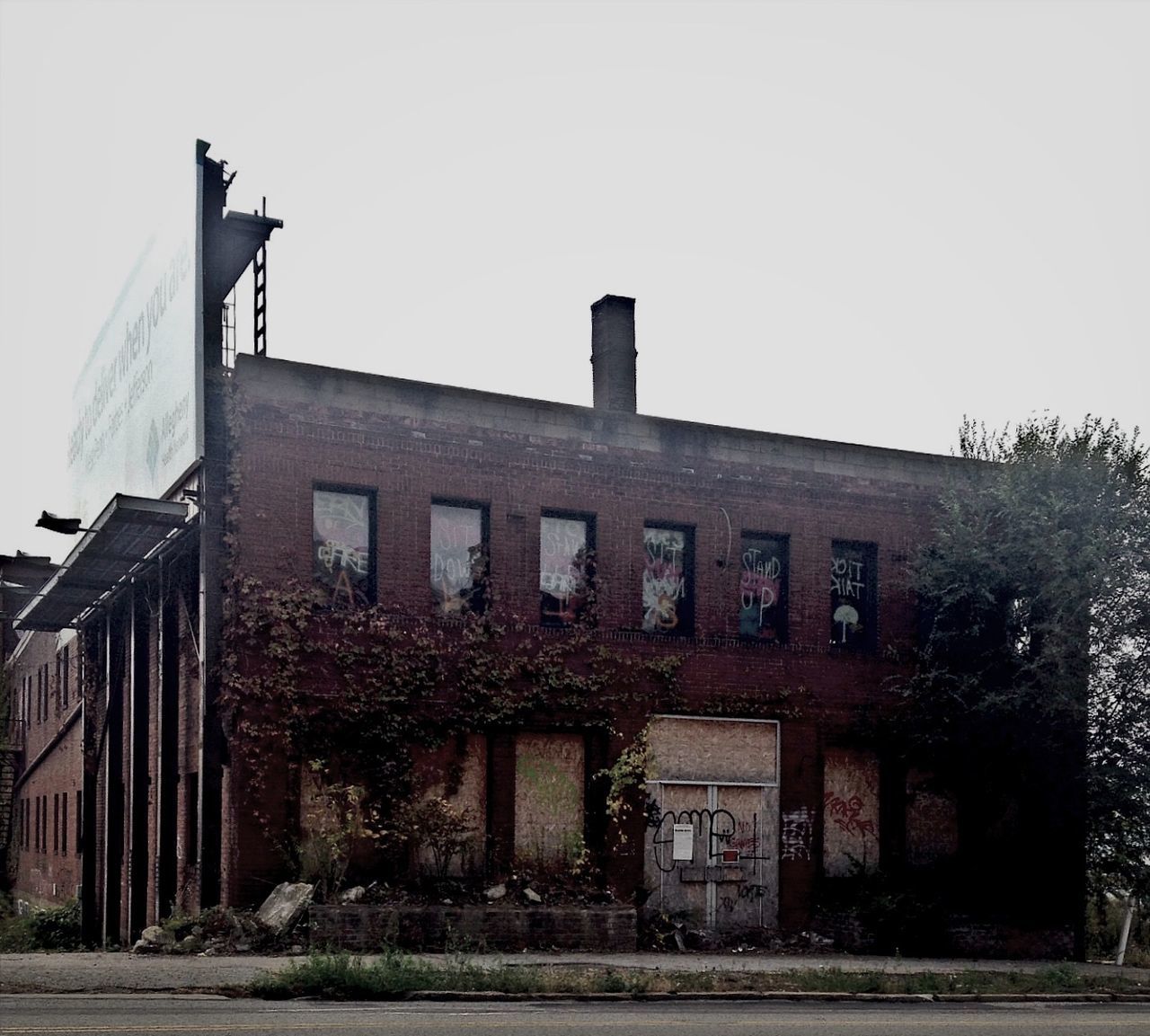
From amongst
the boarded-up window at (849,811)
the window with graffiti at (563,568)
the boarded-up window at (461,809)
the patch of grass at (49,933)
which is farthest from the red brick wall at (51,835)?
the boarded-up window at (849,811)

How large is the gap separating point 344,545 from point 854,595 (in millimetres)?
9272

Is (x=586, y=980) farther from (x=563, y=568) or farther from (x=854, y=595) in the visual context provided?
(x=854, y=595)

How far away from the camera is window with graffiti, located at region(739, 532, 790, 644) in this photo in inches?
1111

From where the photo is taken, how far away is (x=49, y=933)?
36.4 meters

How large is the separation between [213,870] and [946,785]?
12595mm

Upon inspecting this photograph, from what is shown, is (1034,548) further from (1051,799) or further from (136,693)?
(136,693)

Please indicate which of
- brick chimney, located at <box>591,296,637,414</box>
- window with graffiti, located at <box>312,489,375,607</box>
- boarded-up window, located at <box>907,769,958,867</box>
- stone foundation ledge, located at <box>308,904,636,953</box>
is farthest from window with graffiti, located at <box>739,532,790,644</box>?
window with graffiti, located at <box>312,489,375,607</box>

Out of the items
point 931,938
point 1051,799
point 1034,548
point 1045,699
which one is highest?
point 1034,548

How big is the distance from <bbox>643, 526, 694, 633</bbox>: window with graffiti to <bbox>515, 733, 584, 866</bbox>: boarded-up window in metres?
2.47

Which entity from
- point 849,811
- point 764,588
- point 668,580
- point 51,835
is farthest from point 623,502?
point 51,835

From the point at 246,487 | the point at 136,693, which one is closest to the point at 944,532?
the point at 246,487

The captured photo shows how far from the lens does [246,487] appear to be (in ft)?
79.0

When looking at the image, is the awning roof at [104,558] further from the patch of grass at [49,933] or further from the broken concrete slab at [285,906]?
the patch of grass at [49,933]

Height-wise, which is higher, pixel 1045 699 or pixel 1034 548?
pixel 1034 548
